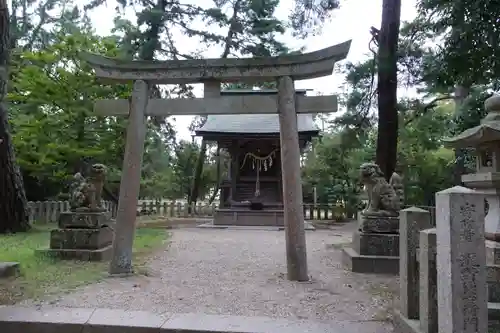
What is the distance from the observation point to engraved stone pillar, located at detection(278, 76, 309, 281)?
6.21 meters

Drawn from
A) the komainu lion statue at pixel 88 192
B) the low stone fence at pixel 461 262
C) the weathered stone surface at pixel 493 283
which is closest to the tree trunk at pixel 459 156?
the weathered stone surface at pixel 493 283

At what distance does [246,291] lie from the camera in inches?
217

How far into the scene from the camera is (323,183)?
23594 mm

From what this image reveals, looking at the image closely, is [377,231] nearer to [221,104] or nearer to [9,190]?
[221,104]

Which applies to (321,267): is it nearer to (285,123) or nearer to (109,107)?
(285,123)

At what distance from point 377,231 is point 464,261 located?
4.64 metres

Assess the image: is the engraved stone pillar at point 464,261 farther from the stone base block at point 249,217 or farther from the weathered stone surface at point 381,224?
the stone base block at point 249,217

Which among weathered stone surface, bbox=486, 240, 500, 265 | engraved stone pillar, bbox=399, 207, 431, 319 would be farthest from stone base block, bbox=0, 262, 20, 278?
weathered stone surface, bbox=486, 240, 500, 265

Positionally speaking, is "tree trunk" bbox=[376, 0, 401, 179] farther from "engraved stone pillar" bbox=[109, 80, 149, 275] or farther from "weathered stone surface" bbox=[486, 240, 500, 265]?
"engraved stone pillar" bbox=[109, 80, 149, 275]

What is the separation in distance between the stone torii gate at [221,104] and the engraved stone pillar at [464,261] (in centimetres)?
355

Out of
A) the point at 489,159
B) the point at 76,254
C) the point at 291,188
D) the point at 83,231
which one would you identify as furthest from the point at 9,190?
the point at 489,159

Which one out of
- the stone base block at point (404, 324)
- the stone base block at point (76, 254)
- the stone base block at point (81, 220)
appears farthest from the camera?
the stone base block at point (81, 220)

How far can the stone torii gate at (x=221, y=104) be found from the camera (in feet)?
20.8

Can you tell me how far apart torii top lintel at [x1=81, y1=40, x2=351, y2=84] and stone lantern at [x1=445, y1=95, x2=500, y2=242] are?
2435 millimetres
